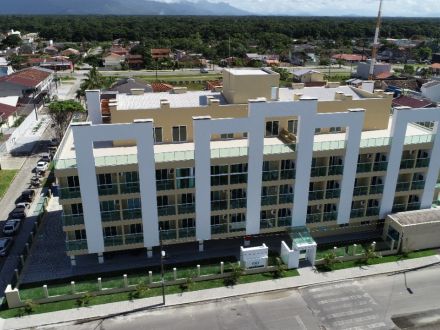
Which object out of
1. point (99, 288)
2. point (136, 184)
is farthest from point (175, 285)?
point (136, 184)

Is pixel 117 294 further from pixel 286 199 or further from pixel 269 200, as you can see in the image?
pixel 286 199

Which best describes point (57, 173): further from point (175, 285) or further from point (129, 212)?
point (175, 285)

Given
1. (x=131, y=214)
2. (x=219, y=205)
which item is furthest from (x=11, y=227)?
(x=219, y=205)

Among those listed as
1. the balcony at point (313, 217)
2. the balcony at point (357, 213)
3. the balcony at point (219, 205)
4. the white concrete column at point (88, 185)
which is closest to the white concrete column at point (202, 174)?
the balcony at point (219, 205)

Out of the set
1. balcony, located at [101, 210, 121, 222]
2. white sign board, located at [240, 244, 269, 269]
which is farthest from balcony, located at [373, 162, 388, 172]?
balcony, located at [101, 210, 121, 222]

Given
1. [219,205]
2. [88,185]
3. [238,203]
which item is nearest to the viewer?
[88,185]

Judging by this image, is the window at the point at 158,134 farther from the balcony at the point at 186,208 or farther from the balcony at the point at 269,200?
the balcony at the point at 269,200
